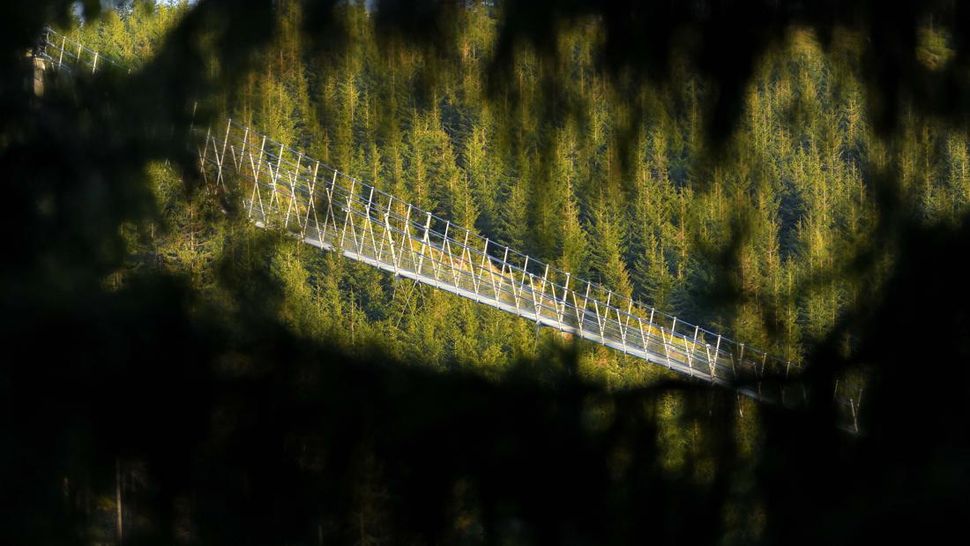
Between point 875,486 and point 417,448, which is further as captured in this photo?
point 417,448

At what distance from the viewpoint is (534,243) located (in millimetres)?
1889

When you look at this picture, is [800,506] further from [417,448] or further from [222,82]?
[222,82]

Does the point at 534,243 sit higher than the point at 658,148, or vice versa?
the point at 658,148

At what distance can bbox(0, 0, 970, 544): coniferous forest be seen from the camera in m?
1.48

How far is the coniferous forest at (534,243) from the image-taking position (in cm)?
148

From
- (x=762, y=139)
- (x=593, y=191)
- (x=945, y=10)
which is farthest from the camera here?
(x=593, y=191)

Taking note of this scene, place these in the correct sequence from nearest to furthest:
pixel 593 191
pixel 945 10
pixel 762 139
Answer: pixel 945 10 → pixel 762 139 → pixel 593 191

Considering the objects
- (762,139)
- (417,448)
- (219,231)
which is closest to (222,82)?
(219,231)

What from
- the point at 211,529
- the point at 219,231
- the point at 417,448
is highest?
the point at 219,231

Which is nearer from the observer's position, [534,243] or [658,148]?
[658,148]

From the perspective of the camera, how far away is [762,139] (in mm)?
1518

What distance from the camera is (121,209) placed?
5.51ft

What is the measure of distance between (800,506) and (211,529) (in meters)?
0.78

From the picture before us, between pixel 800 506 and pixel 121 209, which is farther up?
pixel 121 209
